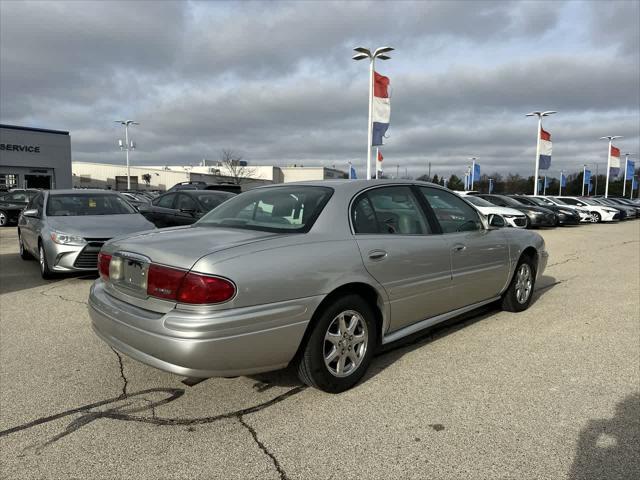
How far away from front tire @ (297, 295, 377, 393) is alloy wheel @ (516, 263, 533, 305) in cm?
260

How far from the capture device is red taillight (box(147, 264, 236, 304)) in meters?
2.64

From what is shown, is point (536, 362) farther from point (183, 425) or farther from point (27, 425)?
point (27, 425)

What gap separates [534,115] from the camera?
106 feet

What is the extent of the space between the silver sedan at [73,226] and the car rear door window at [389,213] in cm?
443

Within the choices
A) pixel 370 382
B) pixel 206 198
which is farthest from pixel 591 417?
pixel 206 198

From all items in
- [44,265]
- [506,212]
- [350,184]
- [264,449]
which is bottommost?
[264,449]

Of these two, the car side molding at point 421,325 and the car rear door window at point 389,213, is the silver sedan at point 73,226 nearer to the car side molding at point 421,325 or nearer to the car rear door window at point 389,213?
the car rear door window at point 389,213

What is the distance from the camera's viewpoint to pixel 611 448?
2.60 m

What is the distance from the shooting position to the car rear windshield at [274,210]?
11.0 feet

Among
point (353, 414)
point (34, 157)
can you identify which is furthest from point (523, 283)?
point (34, 157)

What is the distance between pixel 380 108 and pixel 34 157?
33778 millimetres

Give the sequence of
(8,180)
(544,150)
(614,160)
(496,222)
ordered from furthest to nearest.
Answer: (614,160) < (8,180) < (544,150) < (496,222)

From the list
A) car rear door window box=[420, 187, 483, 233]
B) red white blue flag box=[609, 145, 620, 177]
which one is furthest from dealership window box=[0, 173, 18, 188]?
red white blue flag box=[609, 145, 620, 177]

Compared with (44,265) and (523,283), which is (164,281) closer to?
(523,283)
